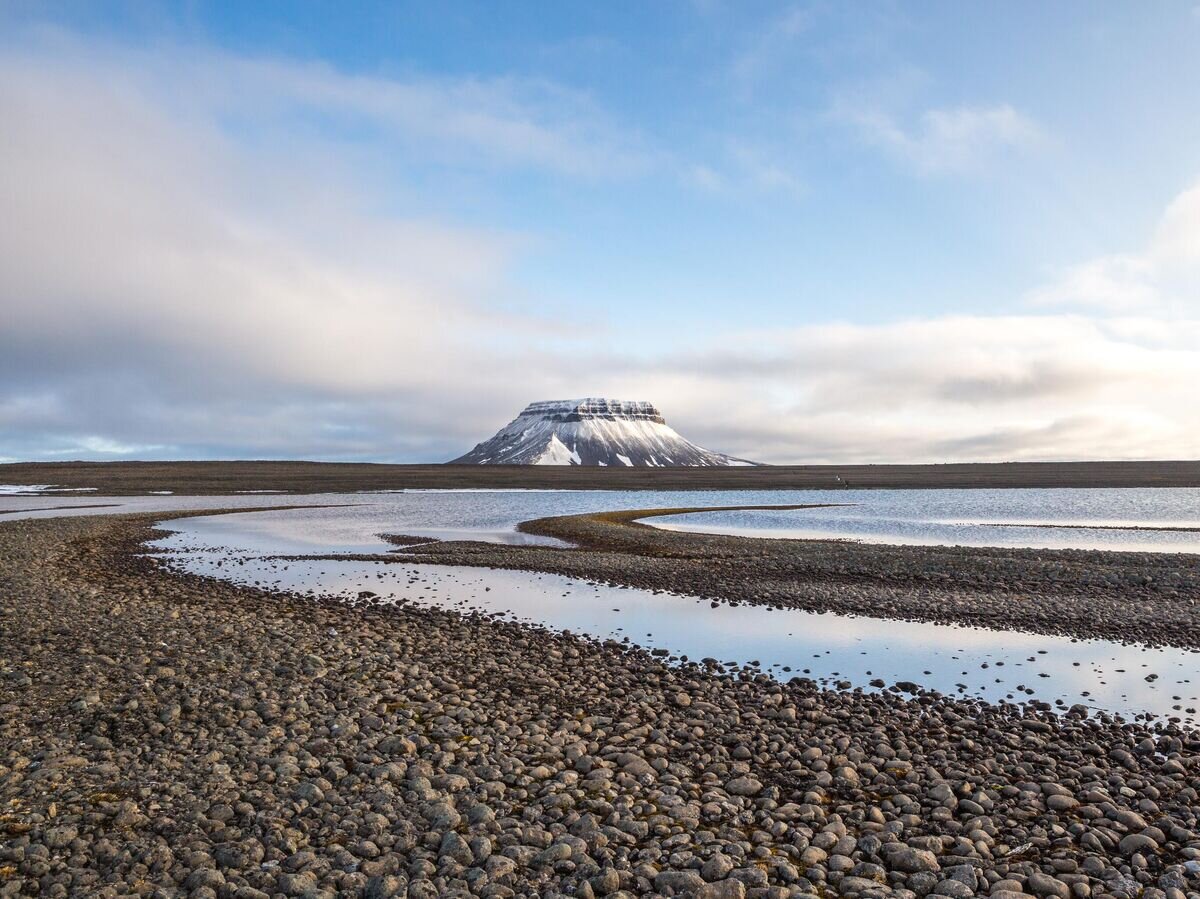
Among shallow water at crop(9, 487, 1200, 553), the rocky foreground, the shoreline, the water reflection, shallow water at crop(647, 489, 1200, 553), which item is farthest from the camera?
shallow water at crop(9, 487, 1200, 553)

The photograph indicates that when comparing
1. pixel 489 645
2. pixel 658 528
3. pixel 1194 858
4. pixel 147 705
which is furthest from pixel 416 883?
pixel 658 528

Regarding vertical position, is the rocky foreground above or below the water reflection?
above

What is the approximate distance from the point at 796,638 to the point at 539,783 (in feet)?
38.9

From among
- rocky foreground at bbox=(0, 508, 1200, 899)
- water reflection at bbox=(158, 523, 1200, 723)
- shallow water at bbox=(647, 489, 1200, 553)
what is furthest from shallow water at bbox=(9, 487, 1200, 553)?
rocky foreground at bbox=(0, 508, 1200, 899)

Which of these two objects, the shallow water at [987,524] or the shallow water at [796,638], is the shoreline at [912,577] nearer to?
the shallow water at [796,638]

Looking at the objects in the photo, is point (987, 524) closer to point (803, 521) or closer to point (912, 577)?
point (803, 521)

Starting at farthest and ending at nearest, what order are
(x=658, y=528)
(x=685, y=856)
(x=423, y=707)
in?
(x=658, y=528), (x=423, y=707), (x=685, y=856)

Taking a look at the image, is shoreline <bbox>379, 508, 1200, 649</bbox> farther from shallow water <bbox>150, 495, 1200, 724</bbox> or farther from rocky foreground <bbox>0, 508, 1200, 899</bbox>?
rocky foreground <bbox>0, 508, 1200, 899</bbox>

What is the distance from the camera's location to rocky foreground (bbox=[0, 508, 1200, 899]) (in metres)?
8.07

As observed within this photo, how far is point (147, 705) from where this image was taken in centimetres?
1279

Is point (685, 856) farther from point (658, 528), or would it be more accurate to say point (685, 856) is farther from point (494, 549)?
point (658, 528)

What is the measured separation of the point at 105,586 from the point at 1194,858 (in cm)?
2917

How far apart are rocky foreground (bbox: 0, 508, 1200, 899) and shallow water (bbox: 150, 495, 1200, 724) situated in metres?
2.07

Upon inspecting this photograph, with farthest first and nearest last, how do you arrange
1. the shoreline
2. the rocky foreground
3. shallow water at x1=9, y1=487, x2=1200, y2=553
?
shallow water at x1=9, y1=487, x2=1200, y2=553, the shoreline, the rocky foreground
